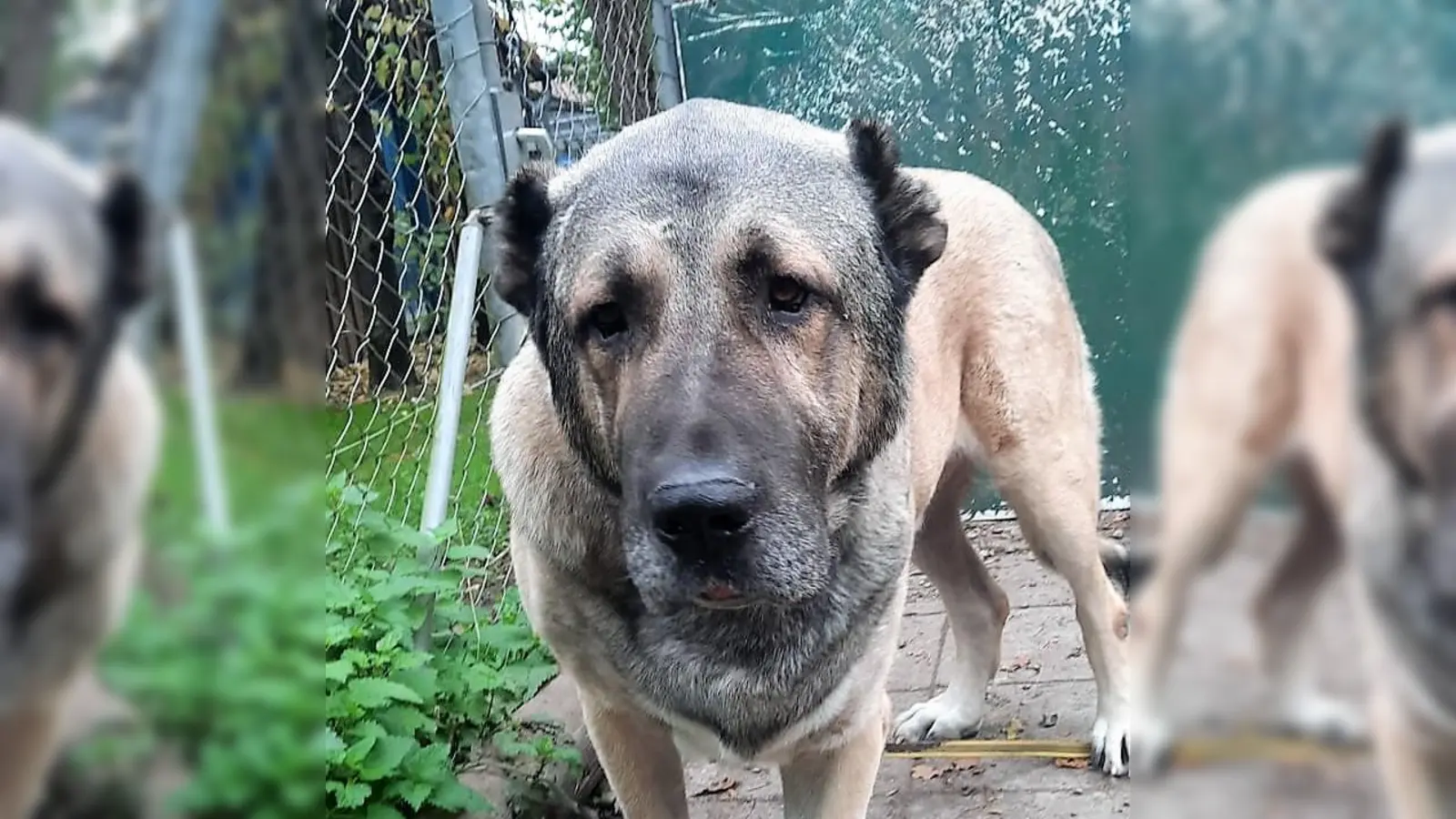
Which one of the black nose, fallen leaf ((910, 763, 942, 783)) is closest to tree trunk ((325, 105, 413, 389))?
the black nose

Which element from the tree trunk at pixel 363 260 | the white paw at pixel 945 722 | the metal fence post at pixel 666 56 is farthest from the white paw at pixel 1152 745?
the metal fence post at pixel 666 56

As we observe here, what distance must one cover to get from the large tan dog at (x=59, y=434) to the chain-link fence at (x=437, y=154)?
1.34 m

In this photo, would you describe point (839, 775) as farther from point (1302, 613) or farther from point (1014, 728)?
point (1302, 613)

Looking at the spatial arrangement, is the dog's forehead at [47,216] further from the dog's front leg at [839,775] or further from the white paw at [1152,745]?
the dog's front leg at [839,775]

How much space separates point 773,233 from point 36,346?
1.75m

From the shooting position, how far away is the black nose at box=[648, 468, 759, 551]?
1.81 metres

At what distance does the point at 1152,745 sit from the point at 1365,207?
0.22 m

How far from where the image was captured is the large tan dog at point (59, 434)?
0.34 m

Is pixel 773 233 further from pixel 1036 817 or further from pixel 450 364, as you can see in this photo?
pixel 1036 817

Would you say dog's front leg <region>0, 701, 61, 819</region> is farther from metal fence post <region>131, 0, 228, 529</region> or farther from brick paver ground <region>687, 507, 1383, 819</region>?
brick paver ground <region>687, 507, 1383, 819</region>

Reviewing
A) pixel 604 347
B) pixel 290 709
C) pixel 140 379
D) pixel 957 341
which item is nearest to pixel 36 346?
pixel 140 379

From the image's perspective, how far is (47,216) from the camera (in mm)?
357

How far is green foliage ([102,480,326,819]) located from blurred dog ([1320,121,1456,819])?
364 mm

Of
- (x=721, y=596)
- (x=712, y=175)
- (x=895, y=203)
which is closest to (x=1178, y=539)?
(x=721, y=596)
